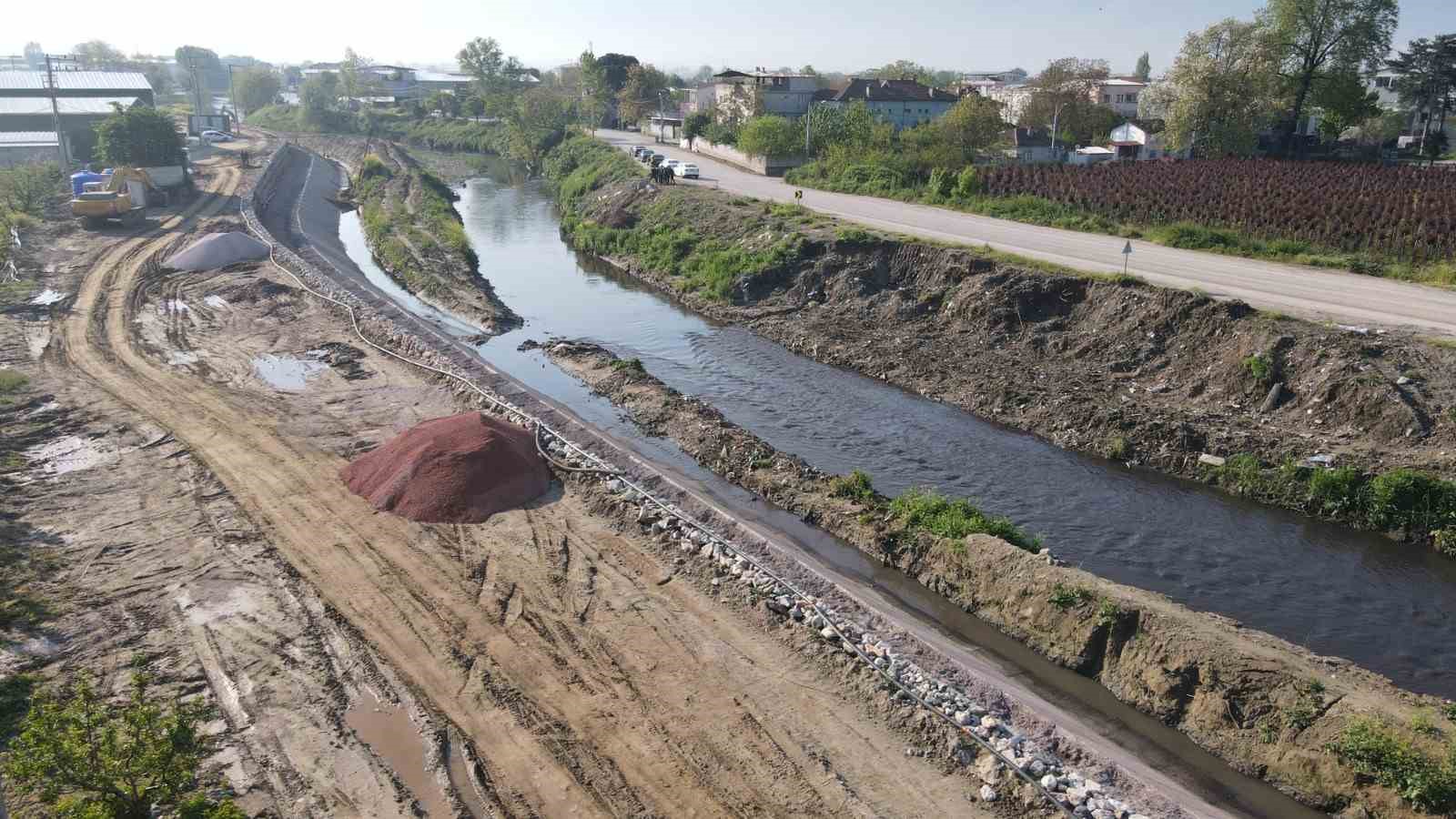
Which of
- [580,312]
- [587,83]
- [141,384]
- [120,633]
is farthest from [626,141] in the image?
[120,633]

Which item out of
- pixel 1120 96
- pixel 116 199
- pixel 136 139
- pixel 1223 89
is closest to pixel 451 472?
pixel 116 199

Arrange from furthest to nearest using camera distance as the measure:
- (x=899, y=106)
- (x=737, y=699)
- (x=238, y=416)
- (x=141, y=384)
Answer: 1. (x=899, y=106)
2. (x=141, y=384)
3. (x=238, y=416)
4. (x=737, y=699)

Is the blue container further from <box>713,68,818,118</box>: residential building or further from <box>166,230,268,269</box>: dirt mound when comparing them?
<box>713,68,818,118</box>: residential building

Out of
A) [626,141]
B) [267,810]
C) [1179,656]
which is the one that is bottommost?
[267,810]

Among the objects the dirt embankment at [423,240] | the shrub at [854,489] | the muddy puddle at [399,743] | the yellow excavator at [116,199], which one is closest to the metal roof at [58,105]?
the dirt embankment at [423,240]

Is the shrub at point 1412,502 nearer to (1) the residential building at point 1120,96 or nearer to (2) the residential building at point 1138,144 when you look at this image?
Result: (2) the residential building at point 1138,144

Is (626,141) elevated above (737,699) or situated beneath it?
elevated above

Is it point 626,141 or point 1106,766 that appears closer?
point 1106,766

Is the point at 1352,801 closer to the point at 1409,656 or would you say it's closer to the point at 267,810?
the point at 1409,656
